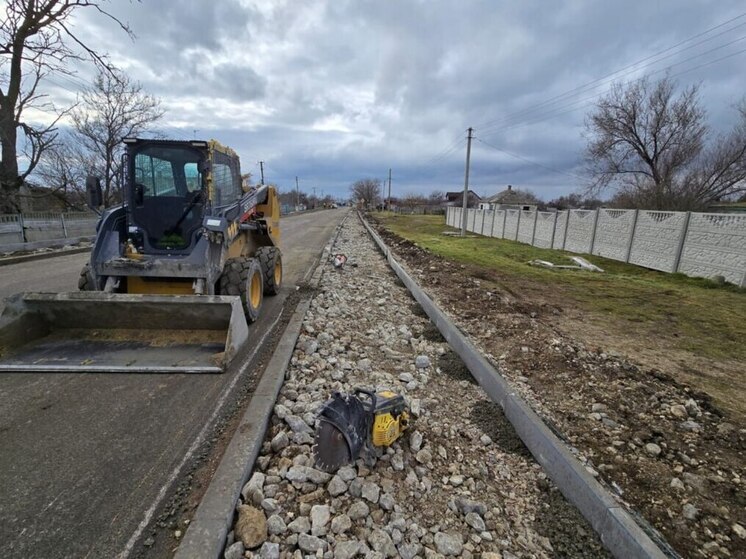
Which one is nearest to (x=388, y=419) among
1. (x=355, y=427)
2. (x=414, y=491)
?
(x=355, y=427)

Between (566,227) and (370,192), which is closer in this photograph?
(566,227)

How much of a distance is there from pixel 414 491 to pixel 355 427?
58 cm

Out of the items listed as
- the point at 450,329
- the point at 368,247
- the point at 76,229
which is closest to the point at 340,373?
the point at 450,329

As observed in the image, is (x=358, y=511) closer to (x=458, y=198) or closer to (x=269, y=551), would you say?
(x=269, y=551)

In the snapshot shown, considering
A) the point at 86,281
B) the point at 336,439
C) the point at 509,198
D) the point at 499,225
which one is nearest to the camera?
the point at 336,439

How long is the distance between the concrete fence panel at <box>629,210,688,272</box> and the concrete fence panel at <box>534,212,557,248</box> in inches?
232

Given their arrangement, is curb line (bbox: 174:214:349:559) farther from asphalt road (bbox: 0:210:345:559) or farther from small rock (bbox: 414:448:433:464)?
small rock (bbox: 414:448:433:464)

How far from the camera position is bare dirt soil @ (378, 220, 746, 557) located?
2299 millimetres

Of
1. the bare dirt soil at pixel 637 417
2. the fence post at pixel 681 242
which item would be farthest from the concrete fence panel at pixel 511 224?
the bare dirt soil at pixel 637 417

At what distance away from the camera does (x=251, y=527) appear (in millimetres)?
2135

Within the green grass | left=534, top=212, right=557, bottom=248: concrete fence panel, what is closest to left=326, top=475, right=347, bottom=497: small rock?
the green grass

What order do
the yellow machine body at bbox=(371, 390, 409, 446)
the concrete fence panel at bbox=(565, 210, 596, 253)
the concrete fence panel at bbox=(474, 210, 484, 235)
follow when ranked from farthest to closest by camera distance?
the concrete fence panel at bbox=(474, 210, 484, 235) → the concrete fence panel at bbox=(565, 210, 596, 253) → the yellow machine body at bbox=(371, 390, 409, 446)

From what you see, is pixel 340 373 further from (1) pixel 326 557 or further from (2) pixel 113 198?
(2) pixel 113 198

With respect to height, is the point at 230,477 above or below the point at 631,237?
below
